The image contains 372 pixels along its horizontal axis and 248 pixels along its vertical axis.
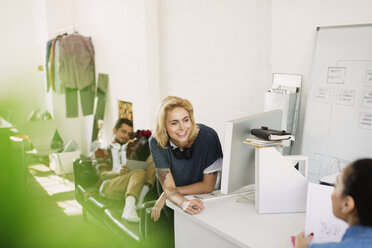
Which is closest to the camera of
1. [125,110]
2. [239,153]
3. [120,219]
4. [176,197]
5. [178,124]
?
[239,153]

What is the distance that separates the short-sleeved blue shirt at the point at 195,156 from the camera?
85.4 inches

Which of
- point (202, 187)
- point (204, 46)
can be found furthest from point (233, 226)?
point (204, 46)

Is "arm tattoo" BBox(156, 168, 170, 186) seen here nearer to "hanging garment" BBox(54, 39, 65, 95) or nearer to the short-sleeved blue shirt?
the short-sleeved blue shirt

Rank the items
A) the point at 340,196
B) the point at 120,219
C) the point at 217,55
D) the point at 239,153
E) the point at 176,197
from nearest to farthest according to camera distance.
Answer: the point at 340,196, the point at 239,153, the point at 176,197, the point at 120,219, the point at 217,55

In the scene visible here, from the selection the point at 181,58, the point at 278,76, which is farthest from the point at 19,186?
the point at 278,76

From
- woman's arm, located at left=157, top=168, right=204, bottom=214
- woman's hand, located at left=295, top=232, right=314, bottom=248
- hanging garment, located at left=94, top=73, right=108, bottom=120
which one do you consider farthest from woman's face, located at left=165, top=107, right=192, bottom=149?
hanging garment, located at left=94, top=73, right=108, bottom=120

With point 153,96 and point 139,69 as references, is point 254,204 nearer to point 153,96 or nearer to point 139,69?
point 153,96

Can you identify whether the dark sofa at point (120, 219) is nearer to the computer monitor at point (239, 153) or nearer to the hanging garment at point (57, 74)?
the computer monitor at point (239, 153)

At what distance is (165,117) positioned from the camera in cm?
208

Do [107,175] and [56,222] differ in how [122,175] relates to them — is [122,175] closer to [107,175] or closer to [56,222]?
[107,175]

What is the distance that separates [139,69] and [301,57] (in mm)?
2102

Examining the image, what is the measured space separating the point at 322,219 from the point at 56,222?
9.58 feet

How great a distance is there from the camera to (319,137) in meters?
2.25

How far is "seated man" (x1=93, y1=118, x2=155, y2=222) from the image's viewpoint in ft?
9.75
